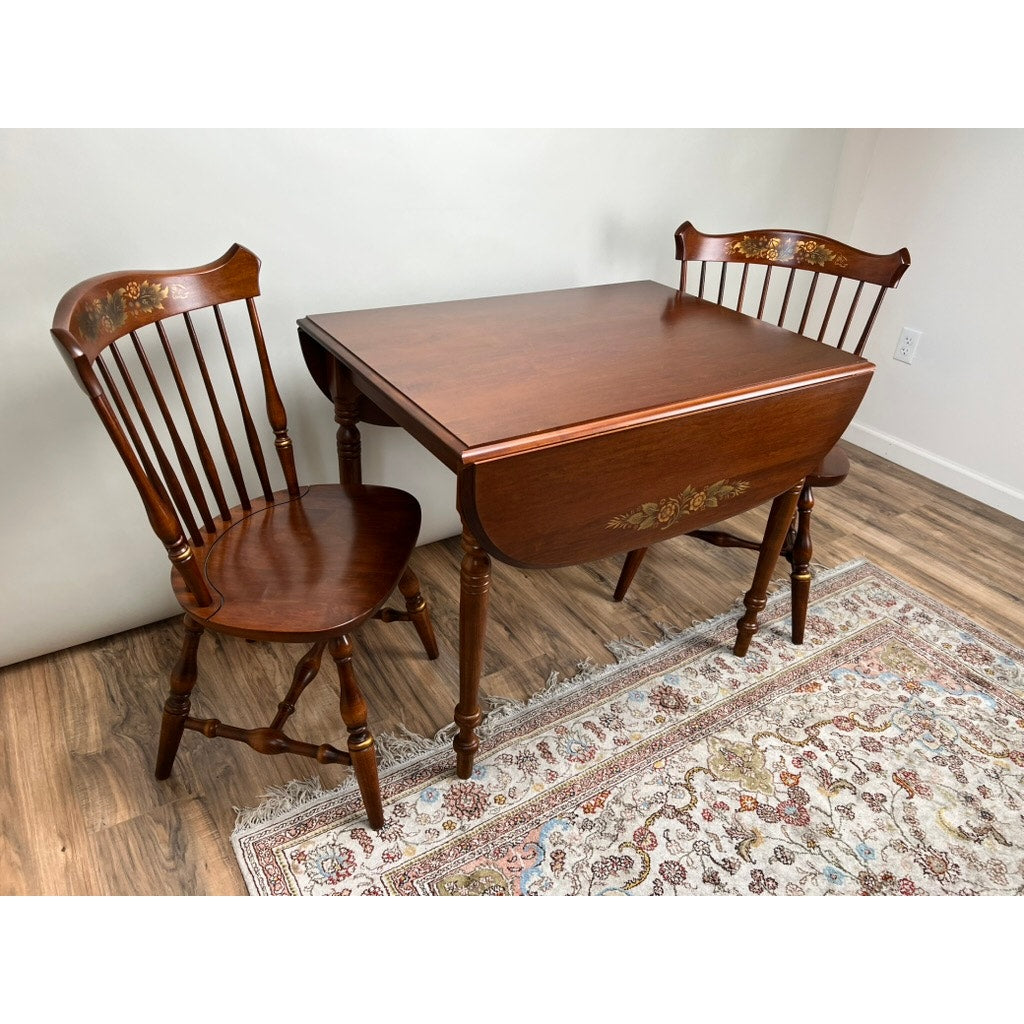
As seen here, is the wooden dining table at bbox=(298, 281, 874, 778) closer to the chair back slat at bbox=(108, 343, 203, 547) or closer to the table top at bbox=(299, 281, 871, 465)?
the table top at bbox=(299, 281, 871, 465)

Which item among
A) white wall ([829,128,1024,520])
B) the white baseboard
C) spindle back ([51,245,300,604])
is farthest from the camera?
the white baseboard

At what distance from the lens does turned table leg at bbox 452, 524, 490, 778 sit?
43.9 inches

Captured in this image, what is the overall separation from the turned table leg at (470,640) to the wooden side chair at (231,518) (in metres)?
0.13

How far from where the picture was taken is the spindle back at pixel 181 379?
38.6 inches

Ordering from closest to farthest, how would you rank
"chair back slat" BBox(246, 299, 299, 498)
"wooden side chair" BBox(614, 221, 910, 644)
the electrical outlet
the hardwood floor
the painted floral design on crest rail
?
the hardwood floor
"chair back slat" BBox(246, 299, 299, 498)
"wooden side chair" BBox(614, 221, 910, 644)
the painted floral design on crest rail
the electrical outlet

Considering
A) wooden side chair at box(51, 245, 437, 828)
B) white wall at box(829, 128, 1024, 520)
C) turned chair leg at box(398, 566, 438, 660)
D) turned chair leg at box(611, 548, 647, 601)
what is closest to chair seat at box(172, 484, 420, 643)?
wooden side chair at box(51, 245, 437, 828)

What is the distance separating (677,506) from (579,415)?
28 cm

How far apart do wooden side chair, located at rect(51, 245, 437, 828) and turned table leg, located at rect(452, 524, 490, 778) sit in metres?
0.13

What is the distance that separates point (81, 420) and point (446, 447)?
2.86ft

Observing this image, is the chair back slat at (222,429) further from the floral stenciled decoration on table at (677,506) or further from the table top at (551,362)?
the floral stenciled decoration on table at (677,506)

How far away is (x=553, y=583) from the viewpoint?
1886mm

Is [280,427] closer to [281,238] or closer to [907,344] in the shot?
[281,238]
